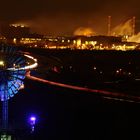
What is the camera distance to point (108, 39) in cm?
8550

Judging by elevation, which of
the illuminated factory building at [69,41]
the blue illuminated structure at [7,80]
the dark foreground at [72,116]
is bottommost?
the dark foreground at [72,116]

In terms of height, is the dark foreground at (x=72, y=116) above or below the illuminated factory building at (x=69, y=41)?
below

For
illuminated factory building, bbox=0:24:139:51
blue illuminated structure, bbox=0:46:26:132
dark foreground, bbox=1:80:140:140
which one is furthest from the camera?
illuminated factory building, bbox=0:24:139:51

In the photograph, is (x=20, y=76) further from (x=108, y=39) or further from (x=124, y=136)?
(x=108, y=39)

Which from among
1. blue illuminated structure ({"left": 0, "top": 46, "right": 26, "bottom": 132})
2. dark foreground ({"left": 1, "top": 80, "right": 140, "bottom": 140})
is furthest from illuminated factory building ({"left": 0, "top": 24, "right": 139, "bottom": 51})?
blue illuminated structure ({"left": 0, "top": 46, "right": 26, "bottom": 132})

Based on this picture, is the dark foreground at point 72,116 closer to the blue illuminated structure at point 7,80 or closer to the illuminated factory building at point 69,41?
the blue illuminated structure at point 7,80

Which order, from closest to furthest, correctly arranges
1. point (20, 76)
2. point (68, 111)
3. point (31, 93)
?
point (20, 76)
point (68, 111)
point (31, 93)

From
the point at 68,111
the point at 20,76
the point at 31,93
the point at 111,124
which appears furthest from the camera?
the point at 31,93

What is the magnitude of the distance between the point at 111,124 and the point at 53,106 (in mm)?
3568

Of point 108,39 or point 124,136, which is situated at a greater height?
point 108,39

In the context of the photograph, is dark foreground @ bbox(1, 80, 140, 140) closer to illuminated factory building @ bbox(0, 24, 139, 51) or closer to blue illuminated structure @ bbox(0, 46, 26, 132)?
blue illuminated structure @ bbox(0, 46, 26, 132)

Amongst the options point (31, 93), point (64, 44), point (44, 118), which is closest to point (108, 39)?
point (64, 44)

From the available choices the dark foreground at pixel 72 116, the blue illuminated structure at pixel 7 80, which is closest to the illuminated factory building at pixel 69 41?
the dark foreground at pixel 72 116

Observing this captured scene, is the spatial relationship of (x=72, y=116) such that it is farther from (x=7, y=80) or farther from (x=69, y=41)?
(x=69, y=41)
